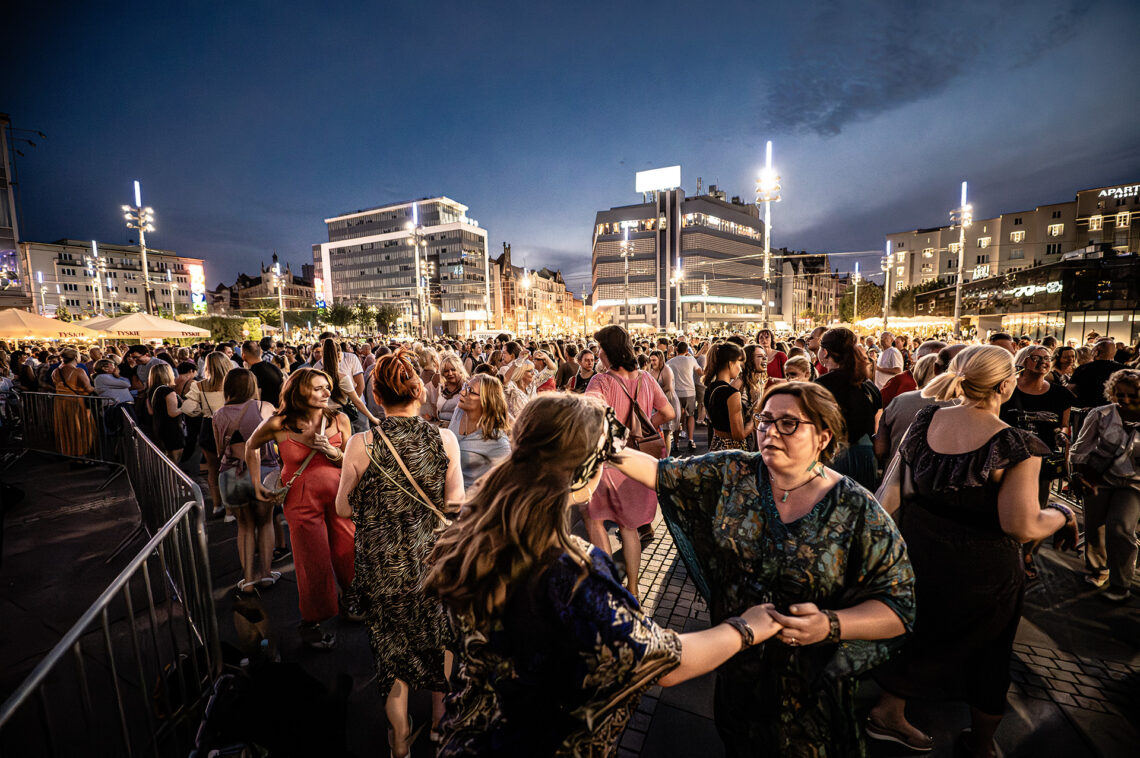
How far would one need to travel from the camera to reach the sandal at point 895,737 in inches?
103

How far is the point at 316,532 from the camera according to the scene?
343 cm

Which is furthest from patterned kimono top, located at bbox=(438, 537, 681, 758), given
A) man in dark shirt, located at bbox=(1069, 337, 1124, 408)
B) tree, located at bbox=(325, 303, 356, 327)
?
tree, located at bbox=(325, 303, 356, 327)

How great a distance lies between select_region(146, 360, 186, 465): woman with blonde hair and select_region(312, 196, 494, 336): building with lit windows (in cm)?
8908

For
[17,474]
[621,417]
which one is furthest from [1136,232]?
[17,474]

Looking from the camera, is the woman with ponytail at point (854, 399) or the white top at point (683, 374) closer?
the woman with ponytail at point (854, 399)

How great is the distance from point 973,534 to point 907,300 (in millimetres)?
70800

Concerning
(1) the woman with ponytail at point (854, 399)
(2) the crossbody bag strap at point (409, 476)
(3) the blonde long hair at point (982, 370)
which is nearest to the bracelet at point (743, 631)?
(2) the crossbody bag strap at point (409, 476)

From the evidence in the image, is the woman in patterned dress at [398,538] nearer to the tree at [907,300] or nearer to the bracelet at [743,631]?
the bracelet at [743,631]

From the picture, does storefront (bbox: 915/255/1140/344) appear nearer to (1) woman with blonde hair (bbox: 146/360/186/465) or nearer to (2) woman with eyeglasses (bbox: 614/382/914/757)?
(2) woman with eyeglasses (bbox: 614/382/914/757)

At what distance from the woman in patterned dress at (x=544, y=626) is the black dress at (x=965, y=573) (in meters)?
1.77

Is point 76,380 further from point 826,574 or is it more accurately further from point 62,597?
point 826,574

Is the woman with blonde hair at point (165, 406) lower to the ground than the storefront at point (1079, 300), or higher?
lower

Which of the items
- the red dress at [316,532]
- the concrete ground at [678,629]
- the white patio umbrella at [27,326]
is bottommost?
the concrete ground at [678,629]

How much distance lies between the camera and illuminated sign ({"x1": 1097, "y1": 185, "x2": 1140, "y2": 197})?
51344mm
